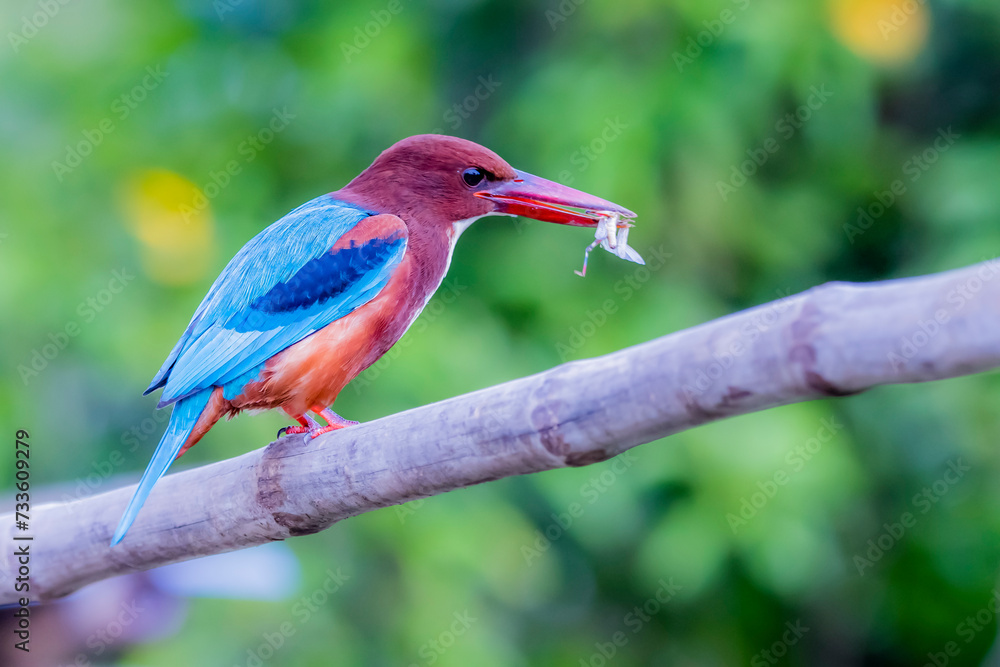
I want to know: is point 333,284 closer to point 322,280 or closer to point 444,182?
point 322,280

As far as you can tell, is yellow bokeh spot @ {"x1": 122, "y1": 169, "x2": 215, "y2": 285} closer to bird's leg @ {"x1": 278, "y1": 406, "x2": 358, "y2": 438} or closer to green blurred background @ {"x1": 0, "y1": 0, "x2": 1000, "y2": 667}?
green blurred background @ {"x1": 0, "y1": 0, "x2": 1000, "y2": 667}

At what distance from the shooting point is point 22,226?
3.26m

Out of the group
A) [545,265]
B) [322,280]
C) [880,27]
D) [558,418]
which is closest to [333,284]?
[322,280]

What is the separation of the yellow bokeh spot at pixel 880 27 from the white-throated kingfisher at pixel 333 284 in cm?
148

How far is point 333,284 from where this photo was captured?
7.12 ft

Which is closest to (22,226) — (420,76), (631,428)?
(420,76)

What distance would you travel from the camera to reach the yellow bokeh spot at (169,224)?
3188mm

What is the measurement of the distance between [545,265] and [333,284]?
1.26 m

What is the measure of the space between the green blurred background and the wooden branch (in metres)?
1.09

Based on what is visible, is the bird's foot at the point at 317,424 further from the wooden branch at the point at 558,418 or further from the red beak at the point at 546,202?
the red beak at the point at 546,202

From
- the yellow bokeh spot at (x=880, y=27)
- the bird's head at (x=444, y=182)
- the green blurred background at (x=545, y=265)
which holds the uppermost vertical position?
the yellow bokeh spot at (x=880, y=27)

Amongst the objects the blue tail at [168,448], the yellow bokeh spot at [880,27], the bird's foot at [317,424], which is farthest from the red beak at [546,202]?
the yellow bokeh spot at [880,27]

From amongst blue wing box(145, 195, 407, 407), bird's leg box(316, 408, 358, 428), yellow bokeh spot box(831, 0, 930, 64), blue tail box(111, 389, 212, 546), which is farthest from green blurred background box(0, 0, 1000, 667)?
blue tail box(111, 389, 212, 546)

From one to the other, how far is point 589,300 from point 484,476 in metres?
1.83
